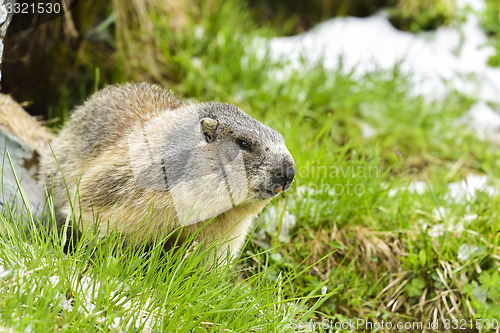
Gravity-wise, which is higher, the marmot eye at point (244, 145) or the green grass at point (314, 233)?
the marmot eye at point (244, 145)

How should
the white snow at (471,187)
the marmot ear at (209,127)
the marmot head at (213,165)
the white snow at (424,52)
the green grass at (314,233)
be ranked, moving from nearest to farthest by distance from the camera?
the green grass at (314,233)
the marmot head at (213,165)
the marmot ear at (209,127)
the white snow at (471,187)
the white snow at (424,52)

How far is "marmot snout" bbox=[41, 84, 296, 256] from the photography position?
121 inches

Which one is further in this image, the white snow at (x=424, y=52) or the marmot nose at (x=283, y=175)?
the white snow at (x=424, y=52)

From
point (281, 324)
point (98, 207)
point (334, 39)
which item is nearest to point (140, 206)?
point (98, 207)

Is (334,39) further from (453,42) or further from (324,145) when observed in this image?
(324,145)

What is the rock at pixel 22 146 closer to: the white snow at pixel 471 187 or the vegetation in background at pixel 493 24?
the white snow at pixel 471 187

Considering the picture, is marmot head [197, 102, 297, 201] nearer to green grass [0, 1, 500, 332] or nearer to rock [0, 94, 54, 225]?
green grass [0, 1, 500, 332]

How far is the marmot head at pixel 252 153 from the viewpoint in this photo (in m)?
3.08

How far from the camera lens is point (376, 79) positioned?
21.7ft

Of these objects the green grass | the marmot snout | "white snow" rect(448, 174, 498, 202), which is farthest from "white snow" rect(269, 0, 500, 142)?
the marmot snout

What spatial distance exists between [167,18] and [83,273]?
4183 mm

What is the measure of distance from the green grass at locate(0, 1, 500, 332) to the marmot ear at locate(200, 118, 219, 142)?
0.79 m

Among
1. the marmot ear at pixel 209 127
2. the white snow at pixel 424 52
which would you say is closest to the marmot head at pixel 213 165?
the marmot ear at pixel 209 127

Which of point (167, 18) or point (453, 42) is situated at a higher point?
point (167, 18)
